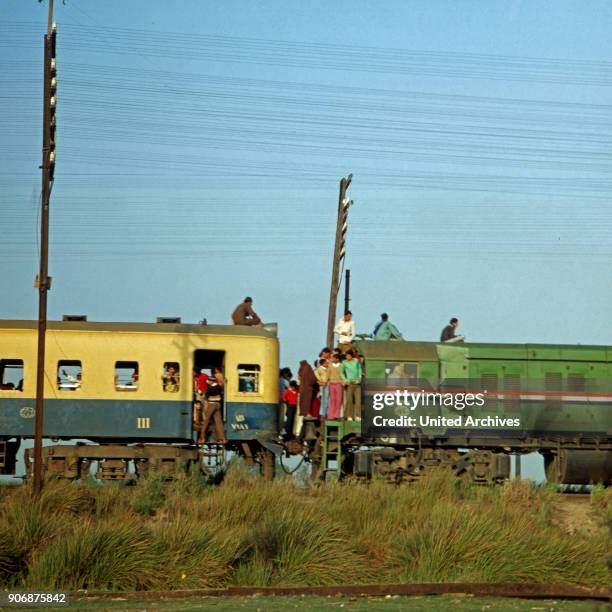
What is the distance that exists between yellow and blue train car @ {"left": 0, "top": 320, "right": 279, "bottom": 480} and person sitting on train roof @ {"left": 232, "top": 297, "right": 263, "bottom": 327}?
5.23 feet

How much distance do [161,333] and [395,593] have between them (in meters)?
12.9

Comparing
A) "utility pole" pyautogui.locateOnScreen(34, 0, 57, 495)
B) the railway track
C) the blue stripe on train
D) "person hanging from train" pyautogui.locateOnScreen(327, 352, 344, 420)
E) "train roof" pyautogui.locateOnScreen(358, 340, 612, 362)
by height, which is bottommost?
the railway track

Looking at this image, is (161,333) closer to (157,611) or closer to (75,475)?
(75,475)

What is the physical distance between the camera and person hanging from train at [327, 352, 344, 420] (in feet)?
95.0

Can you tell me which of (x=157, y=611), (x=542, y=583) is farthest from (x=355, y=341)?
(x=157, y=611)

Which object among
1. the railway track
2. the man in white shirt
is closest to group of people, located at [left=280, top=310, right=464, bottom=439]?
the man in white shirt

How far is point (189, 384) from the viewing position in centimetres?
2909

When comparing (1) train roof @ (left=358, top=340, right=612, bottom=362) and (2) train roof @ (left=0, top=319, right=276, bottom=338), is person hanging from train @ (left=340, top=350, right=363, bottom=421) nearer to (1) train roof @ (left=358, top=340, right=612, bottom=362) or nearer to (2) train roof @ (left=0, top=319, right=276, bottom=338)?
(1) train roof @ (left=358, top=340, right=612, bottom=362)

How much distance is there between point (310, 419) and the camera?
96.9ft

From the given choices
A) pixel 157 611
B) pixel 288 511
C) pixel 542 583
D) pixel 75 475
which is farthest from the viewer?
pixel 75 475

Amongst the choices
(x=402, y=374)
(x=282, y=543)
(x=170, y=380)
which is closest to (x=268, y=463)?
(x=170, y=380)

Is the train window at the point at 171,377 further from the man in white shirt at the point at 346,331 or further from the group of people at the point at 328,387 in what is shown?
Answer: the man in white shirt at the point at 346,331

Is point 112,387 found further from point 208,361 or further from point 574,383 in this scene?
point 574,383

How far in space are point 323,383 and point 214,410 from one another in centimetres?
282
